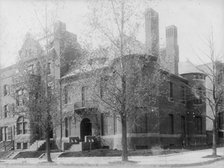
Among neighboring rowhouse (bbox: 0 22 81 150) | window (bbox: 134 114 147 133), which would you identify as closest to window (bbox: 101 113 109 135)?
window (bbox: 134 114 147 133)

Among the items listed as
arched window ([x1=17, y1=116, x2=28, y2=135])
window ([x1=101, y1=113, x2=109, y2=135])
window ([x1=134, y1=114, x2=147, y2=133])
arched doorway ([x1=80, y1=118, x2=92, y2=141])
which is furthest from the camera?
arched window ([x1=17, y1=116, x2=28, y2=135])

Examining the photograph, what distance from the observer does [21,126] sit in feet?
128

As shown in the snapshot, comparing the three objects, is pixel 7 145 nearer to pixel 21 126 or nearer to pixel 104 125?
pixel 21 126

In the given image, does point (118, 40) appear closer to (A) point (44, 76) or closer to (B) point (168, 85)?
(A) point (44, 76)

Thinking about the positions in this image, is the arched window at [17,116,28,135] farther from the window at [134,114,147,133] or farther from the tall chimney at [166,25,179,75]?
the tall chimney at [166,25,179,75]

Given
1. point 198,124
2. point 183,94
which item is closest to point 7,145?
point 183,94

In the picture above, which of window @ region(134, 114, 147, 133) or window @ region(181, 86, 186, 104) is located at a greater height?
window @ region(181, 86, 186, 104)

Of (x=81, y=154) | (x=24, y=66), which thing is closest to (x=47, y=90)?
(x=24, y=66)

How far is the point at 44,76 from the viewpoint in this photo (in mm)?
23844

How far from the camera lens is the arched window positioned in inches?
1501

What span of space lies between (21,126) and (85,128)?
9.83 meters

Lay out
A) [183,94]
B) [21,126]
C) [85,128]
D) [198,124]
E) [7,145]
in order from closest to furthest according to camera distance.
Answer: [85,128] → [183,94] → [7,145] → [21,126] → [198,124]

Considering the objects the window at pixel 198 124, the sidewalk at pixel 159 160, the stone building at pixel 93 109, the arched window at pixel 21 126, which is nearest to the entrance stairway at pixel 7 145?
the stone building at pixel 93 109

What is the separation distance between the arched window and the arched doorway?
28.1ft
